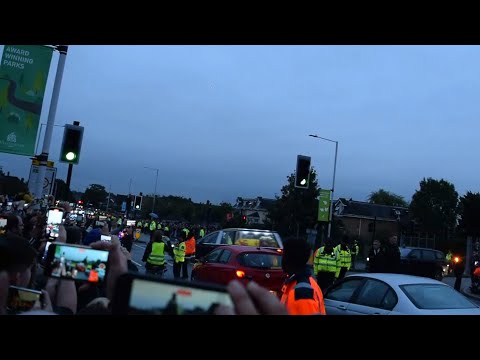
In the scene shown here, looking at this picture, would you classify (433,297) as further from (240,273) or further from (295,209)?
(295,209)

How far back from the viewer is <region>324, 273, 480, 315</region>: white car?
20.1ft

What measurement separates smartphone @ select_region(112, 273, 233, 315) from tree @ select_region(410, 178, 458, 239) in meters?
85.7

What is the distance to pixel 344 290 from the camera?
286 inches

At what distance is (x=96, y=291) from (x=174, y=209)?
323 feet

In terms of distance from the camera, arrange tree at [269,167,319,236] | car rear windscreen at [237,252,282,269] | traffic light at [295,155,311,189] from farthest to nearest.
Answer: tree at [269,167,319,236] → traffic light at [295,155,311,189] → car rear windscreen at [237,252,282,269]

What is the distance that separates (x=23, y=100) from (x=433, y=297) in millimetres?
9212

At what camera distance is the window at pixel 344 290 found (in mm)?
7060

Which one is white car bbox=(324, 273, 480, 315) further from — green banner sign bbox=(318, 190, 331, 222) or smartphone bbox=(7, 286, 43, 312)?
green banner sign bbox=(318, 190, 331, 222)

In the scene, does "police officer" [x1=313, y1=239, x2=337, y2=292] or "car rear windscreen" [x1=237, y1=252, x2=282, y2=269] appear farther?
"police officer" [x1=313, y1=239, x2=337, y2=292]

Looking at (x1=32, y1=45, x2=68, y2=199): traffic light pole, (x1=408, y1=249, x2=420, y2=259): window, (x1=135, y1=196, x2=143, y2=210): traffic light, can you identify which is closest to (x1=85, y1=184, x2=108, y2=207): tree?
(x1=135, y1=196, x2=143, y2=210): traffic light

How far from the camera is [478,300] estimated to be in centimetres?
1869
